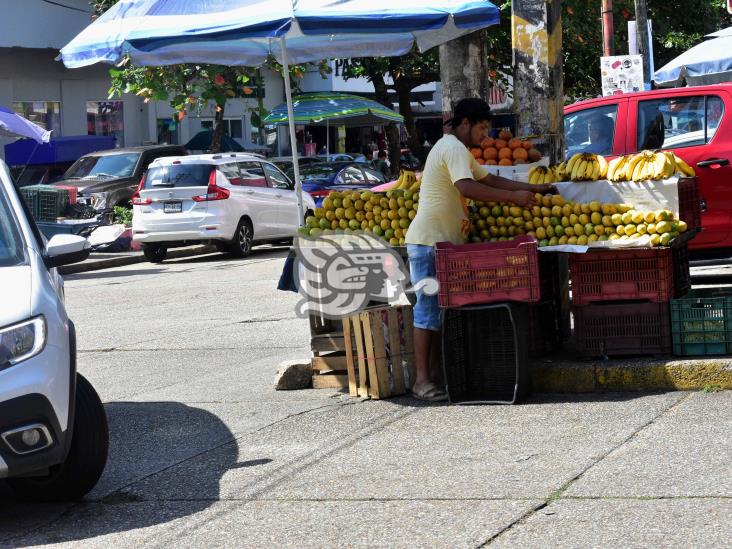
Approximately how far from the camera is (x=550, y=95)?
Result: 9.80m

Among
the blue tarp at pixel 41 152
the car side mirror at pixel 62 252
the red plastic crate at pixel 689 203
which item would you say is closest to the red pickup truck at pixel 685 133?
the red plastic crate at pixel 689 203

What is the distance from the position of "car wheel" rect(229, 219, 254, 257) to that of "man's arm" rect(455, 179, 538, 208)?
14.3m

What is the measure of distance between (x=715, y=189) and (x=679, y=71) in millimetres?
6888

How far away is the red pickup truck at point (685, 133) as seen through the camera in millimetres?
12344

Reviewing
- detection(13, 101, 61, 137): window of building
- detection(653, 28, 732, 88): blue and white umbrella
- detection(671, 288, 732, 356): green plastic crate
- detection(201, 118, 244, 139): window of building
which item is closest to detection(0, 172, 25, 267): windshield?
detection(671, 288, 732, 356): green plastic crate

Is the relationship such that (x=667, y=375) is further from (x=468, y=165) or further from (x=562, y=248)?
(x=468, y=165)

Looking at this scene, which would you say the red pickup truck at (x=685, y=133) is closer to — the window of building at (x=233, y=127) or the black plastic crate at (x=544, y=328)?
the black plastic crate at (x=544, y=328)

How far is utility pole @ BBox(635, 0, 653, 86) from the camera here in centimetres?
2236

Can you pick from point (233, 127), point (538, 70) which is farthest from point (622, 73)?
point (233, 127)

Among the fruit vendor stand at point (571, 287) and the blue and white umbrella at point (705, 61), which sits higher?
the blue and white umbrella at point (705, 61)

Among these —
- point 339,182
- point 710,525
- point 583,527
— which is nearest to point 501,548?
point 583,527

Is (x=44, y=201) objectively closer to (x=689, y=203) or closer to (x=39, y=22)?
(x=39, y=22)

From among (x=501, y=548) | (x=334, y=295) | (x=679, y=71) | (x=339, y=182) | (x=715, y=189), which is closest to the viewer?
(x=501, y=548)

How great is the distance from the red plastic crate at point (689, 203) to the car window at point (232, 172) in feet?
45.8
